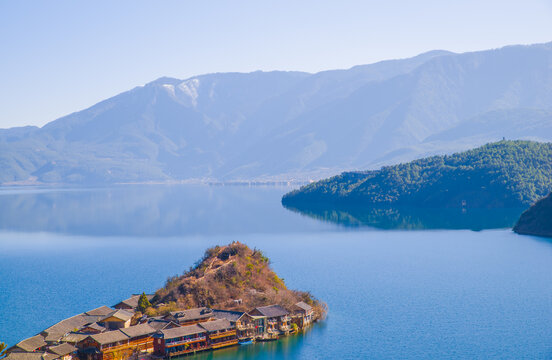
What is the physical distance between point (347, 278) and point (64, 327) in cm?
2431

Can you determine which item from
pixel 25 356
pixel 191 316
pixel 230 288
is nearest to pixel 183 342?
pixel 191 316

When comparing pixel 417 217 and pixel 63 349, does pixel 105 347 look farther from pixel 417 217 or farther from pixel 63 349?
pixel 417 217

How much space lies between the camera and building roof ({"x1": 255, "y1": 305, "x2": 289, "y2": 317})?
39344 millimetres

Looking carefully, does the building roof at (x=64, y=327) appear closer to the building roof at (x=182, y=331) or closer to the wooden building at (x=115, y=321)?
the wooden building at (x=115, y=321)

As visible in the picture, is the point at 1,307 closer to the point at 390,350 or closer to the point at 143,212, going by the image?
the point at 390,350

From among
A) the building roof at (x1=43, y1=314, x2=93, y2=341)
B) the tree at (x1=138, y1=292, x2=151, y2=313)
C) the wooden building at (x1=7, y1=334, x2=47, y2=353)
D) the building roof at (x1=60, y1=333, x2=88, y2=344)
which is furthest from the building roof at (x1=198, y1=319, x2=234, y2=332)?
the wooden building at (x1=7, y1=334, x2=47, y2=353)

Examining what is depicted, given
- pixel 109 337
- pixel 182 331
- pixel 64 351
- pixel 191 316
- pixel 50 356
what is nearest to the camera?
pixel 50 356

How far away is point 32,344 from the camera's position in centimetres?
3456

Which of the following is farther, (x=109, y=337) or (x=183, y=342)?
(x=183, y=342)

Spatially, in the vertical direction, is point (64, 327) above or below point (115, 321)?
below

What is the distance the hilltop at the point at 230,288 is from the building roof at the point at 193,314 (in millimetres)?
1473

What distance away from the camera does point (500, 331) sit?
40469 millimetres

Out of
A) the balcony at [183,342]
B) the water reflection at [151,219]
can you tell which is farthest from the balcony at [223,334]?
the water reflection at [151,219]

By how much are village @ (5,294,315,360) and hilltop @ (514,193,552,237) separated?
161 feet
